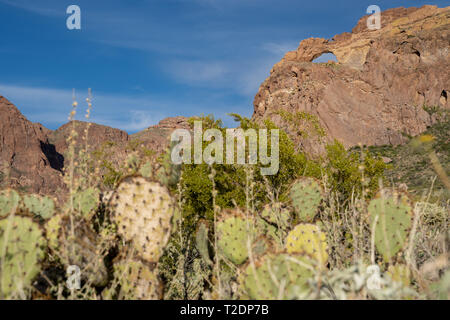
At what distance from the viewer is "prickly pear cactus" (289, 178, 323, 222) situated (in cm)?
400

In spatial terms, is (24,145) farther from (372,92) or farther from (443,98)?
(443,98)

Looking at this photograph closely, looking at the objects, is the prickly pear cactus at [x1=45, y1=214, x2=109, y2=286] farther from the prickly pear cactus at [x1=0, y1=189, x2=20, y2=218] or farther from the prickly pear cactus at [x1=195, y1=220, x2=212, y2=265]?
the prickly pear cactus at [x1=195, y1=220, x2=212, y2=265]

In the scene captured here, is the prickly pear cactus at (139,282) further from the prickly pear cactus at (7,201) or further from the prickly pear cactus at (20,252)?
the prickly pear cactus at (7,201)

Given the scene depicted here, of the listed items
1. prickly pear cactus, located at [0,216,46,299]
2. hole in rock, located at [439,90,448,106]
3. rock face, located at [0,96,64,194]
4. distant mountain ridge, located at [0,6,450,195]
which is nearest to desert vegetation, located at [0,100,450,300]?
prickly pear cactus, located at [0,216,46,299]

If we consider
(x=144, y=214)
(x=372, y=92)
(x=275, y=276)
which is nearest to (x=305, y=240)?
(x=275, y=276)

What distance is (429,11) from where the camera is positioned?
317ft

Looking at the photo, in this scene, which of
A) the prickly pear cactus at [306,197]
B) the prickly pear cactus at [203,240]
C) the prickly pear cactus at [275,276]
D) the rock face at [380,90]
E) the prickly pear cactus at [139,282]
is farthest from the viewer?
the rock face at [380,90]

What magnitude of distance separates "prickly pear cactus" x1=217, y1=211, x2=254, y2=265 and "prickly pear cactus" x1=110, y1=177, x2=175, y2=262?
628 millimetres

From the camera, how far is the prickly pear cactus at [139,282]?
2234 mm

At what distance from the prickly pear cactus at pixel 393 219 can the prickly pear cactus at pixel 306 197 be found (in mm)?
1006

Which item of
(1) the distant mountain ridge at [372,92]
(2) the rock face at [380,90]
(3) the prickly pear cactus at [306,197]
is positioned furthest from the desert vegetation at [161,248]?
(2) the rock face at [380,90]
